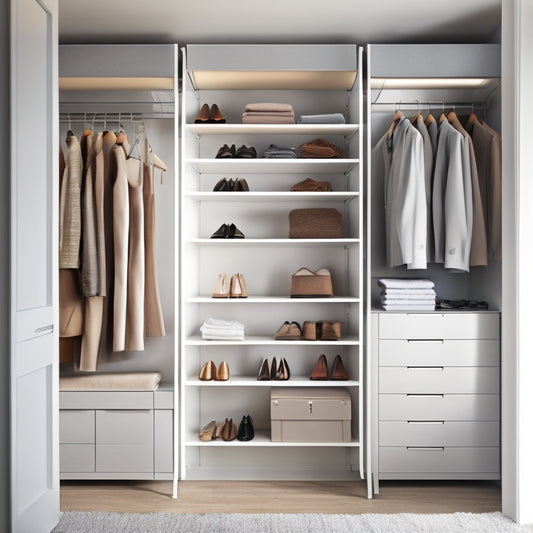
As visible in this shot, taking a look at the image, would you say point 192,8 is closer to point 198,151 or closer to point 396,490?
point 198,151

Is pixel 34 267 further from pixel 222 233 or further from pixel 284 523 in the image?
pixel 284 523

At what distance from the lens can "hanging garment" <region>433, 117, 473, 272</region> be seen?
11.0 feet

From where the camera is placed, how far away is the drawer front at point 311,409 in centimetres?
346

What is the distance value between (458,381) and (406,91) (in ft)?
5.56

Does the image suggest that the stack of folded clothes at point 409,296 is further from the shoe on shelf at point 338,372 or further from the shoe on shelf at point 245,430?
the shoe on shelf at point 245,430

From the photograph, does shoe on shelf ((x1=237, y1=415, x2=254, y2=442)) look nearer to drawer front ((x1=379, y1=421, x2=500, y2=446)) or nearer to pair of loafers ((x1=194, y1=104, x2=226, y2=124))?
drawer front ((x1=379, y1=421, x2=500, y2=446))

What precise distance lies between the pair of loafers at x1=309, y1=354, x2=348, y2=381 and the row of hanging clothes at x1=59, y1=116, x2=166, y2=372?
92cm

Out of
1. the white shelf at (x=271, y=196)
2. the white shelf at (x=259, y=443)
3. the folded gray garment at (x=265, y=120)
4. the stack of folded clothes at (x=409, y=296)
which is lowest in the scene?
the white shelf at (x=259, y=443)

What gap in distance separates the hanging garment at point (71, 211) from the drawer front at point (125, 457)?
104cm

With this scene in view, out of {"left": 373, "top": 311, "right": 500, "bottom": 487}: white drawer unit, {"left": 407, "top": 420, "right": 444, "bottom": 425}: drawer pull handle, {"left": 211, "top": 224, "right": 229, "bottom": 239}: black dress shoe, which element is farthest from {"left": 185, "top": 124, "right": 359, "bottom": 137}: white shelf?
{"left": 407, "top": 420, "right": 444, "bottom": 425}: drawer pull handle

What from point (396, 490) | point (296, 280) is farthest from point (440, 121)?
point (396, 490)

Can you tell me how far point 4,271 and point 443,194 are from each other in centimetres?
232

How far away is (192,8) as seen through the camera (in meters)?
3.29

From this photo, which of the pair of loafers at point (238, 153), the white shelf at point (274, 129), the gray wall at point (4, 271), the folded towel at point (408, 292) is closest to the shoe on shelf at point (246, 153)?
the pair of loafers at point (238, 153)
